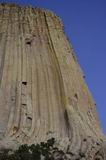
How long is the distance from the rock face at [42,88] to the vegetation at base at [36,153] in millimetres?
574

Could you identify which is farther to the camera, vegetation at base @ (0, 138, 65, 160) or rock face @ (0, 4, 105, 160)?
rock face @ (0, 4, 105, 160)

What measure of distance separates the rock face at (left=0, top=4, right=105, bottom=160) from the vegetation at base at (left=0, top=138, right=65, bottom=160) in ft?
1.88

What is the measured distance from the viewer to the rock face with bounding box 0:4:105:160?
26.6m

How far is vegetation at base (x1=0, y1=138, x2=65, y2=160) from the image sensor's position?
2438cm

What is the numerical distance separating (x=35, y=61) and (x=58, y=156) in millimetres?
7202

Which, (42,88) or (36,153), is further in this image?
(42,88)

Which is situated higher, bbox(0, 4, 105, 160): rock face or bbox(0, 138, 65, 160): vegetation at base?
bbox(0, 4, 105, 160): rock face

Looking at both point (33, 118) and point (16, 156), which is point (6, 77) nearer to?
point (33, 118)

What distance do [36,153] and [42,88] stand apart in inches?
212

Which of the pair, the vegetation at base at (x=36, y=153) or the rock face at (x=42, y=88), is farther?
the rock face at (x=42, y=88)

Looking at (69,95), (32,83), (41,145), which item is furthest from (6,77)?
(41,145)

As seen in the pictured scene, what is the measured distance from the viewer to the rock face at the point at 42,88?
87.4 feet

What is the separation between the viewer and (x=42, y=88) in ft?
96.0

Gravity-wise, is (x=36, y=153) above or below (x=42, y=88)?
below
